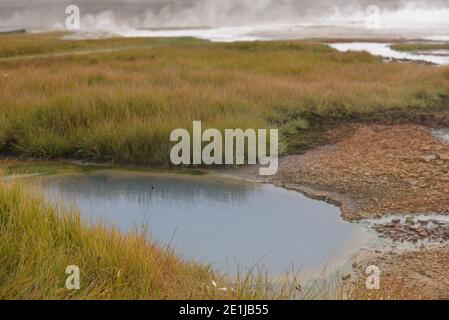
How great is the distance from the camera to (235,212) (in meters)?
6.71

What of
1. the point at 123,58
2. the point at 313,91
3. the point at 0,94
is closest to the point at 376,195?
the point at 313,91

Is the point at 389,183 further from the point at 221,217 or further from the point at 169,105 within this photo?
the point at 169,105

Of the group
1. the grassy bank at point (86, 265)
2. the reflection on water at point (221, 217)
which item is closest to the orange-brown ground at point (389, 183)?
the reflection on water at point (221, 217)

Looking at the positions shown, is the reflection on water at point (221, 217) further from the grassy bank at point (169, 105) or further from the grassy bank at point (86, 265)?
the grassy bank at point (169, 105)

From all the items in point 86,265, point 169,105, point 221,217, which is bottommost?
point 221,217

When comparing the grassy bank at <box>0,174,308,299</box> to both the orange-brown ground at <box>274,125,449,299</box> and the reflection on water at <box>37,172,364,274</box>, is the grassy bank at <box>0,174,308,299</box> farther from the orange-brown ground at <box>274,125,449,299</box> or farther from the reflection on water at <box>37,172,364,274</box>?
Answer: the orange-brown ground at <box>274,125,449,299</box>

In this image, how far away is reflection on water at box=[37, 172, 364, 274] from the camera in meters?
5.41

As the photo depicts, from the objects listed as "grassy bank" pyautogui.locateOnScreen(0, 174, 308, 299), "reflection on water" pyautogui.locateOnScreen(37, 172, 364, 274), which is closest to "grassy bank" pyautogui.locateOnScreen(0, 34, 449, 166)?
"reflection on water" pyautogui.locateOnScreen(37, 172, 364, 274)

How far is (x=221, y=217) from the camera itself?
21.4 ft

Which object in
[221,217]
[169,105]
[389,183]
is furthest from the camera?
[169,105]

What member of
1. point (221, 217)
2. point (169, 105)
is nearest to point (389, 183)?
point (221, 217)

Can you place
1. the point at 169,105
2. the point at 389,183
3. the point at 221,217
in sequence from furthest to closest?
the point at 169,105
the point at 389,183
the point at 221,217

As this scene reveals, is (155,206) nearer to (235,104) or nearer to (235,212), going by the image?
(235,212)

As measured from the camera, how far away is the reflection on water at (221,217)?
17.7 ft
